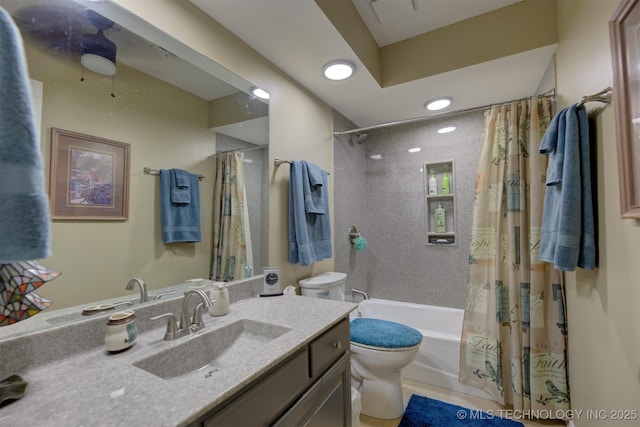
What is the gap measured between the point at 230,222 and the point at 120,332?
27.5 inches

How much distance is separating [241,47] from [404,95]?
4.44 feet

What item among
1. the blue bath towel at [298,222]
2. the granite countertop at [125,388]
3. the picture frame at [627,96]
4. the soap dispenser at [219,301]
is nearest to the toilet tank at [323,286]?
the blue bath towel at [298,222]

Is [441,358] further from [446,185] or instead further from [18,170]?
[18,170]

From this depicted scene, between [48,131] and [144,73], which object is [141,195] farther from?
[144,73]

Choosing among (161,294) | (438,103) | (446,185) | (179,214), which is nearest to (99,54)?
(179,214)

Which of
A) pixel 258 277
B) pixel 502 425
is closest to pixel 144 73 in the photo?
pixel 258 277

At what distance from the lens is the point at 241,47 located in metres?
1.51

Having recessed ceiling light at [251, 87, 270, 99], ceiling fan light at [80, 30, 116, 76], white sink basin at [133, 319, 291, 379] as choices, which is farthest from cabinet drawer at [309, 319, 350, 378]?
recessed ceiling light at [251, 87, 270, 99]

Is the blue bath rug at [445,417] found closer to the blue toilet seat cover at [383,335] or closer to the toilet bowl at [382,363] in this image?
the toilet bowl at [382,363]

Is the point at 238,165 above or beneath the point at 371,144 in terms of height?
beneath

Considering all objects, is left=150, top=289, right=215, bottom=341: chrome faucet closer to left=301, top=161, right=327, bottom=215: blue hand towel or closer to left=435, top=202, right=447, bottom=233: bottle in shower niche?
left=301, top=161, right=327, bottom=215: blue hand towel

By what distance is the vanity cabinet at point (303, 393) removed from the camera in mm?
676

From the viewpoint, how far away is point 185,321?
978 millimetres

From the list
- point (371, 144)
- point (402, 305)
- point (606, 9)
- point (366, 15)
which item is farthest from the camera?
point (371, 144)
